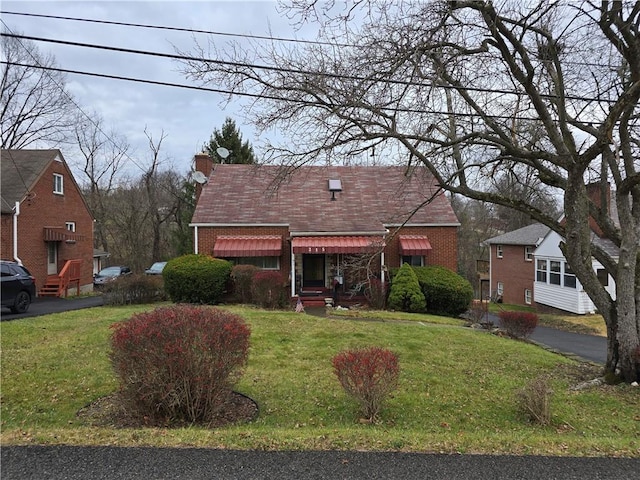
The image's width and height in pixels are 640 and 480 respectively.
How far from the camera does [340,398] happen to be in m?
6.04

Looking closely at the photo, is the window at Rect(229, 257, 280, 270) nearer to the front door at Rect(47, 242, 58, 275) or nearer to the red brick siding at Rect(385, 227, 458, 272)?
the red brick siding at Rect(385, 227, 458, 272)

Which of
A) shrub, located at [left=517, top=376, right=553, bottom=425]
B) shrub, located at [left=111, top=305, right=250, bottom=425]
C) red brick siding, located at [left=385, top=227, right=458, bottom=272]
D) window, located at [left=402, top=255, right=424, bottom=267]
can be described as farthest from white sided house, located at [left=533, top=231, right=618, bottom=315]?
shrub, located at [left=111, top=305, right=250, bottom=425]

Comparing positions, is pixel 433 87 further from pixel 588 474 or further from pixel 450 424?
pixel 588 474

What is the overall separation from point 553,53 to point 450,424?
652 centimetres

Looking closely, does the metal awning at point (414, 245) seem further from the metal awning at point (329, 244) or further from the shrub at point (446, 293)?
the metal awning at point (329, 244)

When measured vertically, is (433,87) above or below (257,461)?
above

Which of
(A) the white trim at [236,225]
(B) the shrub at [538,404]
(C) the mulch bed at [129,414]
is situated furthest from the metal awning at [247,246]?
(B) the shrub at [538,404]

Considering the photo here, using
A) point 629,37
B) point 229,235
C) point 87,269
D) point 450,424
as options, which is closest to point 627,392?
point 450,424

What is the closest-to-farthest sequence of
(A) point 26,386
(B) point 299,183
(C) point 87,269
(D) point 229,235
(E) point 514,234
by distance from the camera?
1. (A) point 26,386
2. (D) point 229,235
3. (B) point 299,183
4. (C) point 87,269
5. (E) point 514,234

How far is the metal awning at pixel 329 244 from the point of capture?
654 inches

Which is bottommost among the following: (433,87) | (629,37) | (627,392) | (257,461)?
(627,392)

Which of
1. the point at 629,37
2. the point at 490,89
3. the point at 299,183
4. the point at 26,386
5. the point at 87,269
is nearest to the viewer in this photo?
the point at 26,386

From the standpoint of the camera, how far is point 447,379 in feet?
23.4

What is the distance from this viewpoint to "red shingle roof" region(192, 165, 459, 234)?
18453mm
